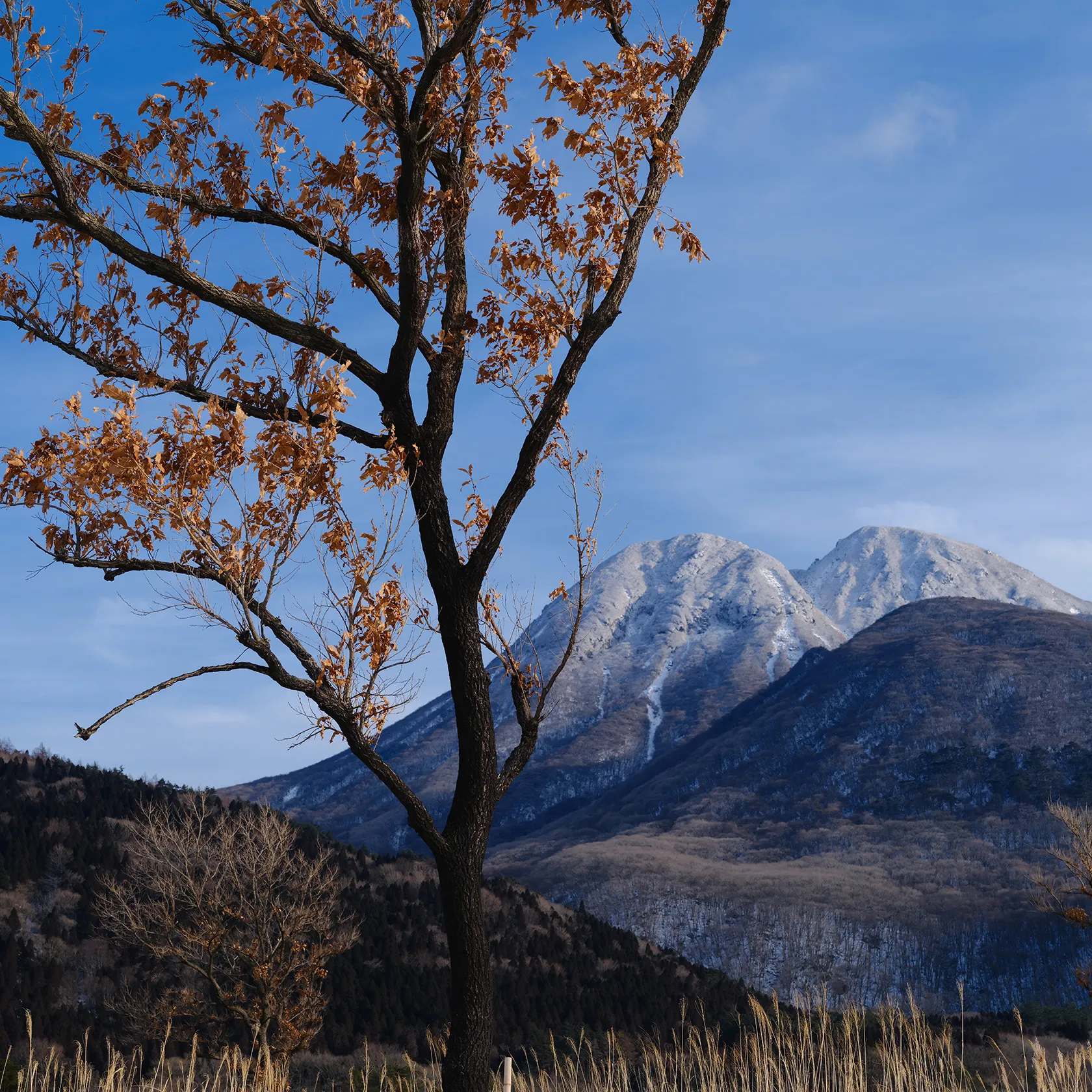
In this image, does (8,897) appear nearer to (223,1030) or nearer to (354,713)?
(223,1030)

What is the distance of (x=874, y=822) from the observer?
303 feet

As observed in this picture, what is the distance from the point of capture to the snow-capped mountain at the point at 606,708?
145875mm

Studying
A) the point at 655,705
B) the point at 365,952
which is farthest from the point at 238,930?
the point at 655,705

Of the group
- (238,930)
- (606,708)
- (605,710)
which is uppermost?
(606,708)

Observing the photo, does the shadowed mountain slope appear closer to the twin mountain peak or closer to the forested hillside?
the twin mountain peak

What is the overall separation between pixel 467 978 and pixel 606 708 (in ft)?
542

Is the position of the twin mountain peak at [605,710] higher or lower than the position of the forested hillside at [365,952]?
higher

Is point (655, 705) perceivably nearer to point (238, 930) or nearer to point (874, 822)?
point (874, 822)

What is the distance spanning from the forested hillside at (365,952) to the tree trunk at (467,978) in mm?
21769

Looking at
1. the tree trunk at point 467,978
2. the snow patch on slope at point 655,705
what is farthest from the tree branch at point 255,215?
the snow patch on slope at point 655,705

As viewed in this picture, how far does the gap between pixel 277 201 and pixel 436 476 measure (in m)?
2.33

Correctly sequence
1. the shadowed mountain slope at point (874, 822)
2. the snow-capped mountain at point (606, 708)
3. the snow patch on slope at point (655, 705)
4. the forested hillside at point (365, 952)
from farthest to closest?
the snow patch on slope at point (655, 705)
the snow-capped mountain at point (606, 708)
the shadowed mountain slope at point (874, 822)
the forested hillside at point (365, 952)

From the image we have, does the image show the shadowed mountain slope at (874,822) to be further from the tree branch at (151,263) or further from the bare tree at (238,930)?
the tree branch at (151,263)

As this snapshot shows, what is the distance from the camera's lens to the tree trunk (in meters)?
5.86
